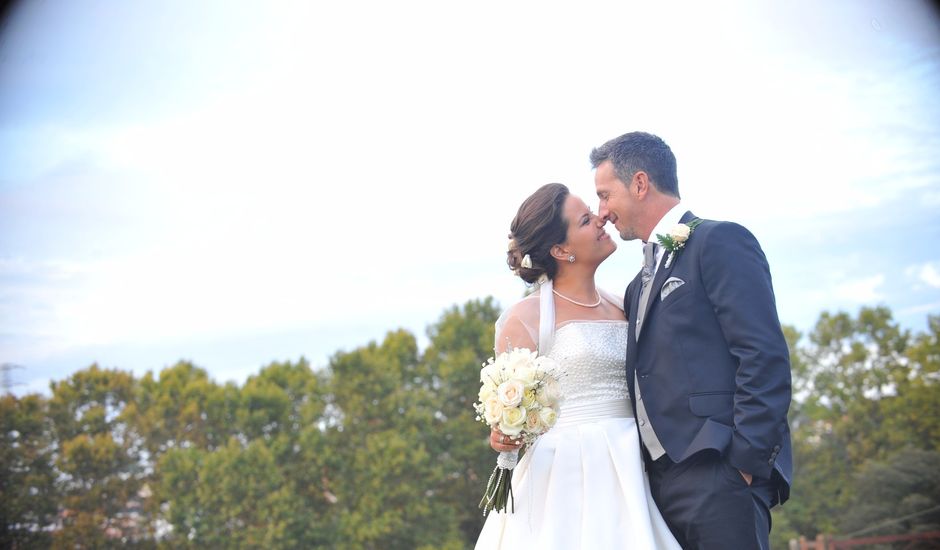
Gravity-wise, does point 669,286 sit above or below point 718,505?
above

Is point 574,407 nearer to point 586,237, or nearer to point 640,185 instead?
point 586,237

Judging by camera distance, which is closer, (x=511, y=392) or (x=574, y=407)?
(x=511, y=392)

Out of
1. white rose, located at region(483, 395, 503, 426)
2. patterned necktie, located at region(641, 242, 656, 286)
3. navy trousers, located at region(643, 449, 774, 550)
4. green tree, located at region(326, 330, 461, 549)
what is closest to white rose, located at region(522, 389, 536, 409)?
white rose, located at region(483, 395, 503, 426)

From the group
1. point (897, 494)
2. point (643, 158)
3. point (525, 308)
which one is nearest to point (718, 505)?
point (525, 308)

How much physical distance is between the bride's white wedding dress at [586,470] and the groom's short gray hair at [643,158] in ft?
2.78

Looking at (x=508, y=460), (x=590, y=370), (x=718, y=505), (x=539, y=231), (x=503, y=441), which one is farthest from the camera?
(x=539, y=231)

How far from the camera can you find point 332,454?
107 ft

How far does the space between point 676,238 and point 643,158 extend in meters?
0.51

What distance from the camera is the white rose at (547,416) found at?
455 cm

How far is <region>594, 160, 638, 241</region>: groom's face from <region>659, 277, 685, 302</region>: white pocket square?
42 centimetres

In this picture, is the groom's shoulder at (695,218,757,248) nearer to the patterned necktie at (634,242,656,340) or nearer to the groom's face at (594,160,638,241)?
the patterned necktie at (634,242,656,340)

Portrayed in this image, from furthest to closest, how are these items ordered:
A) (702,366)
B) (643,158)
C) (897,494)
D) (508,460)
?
(897,494) < (643,158) < (508,460) < (702,366)

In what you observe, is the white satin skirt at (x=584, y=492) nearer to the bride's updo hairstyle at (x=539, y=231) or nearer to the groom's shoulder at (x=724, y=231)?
the bride's updo hairstyle at (x=539, y=231)

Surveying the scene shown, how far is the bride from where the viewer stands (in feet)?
15.2
